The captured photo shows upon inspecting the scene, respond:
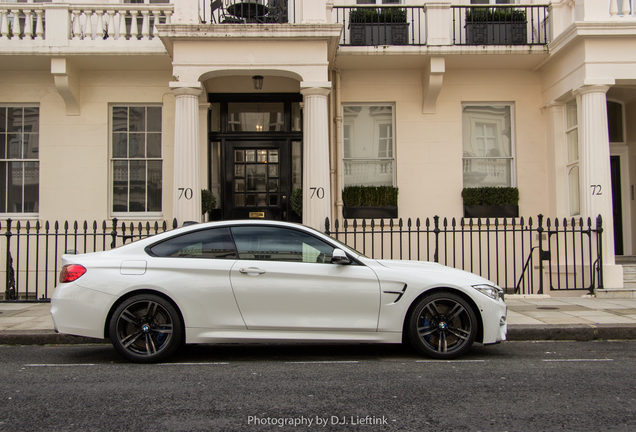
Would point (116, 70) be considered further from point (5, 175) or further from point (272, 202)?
point (272, 202)

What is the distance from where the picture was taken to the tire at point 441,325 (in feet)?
19.0

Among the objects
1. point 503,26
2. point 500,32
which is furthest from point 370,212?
point 503,26

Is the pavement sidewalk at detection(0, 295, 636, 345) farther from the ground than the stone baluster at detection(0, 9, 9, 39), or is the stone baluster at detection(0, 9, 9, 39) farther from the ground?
the stone baluster at detection(0, 9, 9, 39)

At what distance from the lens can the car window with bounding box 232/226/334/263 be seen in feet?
19.5

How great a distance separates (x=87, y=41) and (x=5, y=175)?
3624 millimetres

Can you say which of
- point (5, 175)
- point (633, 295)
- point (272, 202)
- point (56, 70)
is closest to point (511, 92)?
point (633, 295)

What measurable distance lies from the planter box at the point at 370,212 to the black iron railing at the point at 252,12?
4117 millimetres

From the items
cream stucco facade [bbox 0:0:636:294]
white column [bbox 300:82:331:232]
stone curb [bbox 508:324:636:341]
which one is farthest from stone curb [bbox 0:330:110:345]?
stone curb [bbox 508:324:636:341]

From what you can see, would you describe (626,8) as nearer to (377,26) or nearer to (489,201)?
(489,201)

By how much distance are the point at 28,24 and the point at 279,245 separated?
8790 millimetres

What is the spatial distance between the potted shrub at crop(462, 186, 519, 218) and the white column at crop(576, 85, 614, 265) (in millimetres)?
1779

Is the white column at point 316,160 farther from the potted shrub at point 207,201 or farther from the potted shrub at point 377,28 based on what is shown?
the potted shrub at point 207,201

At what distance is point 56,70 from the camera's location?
38.1ft

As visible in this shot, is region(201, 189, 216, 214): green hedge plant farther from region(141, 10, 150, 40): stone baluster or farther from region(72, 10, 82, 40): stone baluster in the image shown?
region(72, 10, 82, 40): stone baluster
